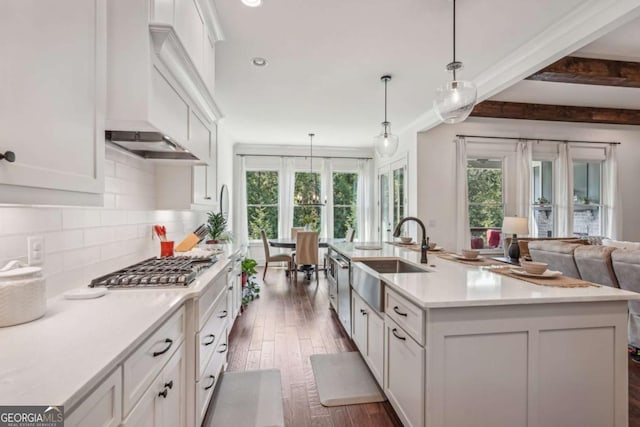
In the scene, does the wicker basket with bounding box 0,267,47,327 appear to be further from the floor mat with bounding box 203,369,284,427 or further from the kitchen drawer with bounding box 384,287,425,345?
the kitchen drawer with bounding box 384,287,425,345

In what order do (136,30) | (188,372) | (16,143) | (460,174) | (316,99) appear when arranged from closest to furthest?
(16,143), (136,30), (188,372), (316,99), (460,174)

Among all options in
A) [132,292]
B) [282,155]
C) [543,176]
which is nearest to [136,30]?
[132,292]

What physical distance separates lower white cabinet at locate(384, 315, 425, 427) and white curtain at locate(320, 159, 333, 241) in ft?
17.0

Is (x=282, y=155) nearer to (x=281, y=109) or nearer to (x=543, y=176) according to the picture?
(x=281, y=109)

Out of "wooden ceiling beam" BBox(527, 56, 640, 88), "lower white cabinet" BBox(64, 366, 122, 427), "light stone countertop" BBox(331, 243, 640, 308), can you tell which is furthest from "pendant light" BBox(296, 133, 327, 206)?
"lower white cabinet" BBox(64, 366, 122, 427)

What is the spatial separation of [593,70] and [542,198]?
→ 303 cm

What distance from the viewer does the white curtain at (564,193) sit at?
536 centimetres

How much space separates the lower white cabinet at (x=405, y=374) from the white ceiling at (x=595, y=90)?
10.2 ft

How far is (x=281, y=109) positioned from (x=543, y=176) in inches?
191

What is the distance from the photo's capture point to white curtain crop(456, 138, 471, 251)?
5.11m

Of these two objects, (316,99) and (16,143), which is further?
(316,99)

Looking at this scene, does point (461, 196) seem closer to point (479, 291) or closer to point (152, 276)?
point (479, 291)

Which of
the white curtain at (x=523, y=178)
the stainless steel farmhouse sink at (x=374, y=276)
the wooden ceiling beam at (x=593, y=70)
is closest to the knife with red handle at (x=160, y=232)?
the stainless steel farmhouse sink at (x=374, y=276)

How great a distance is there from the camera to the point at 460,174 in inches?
201
